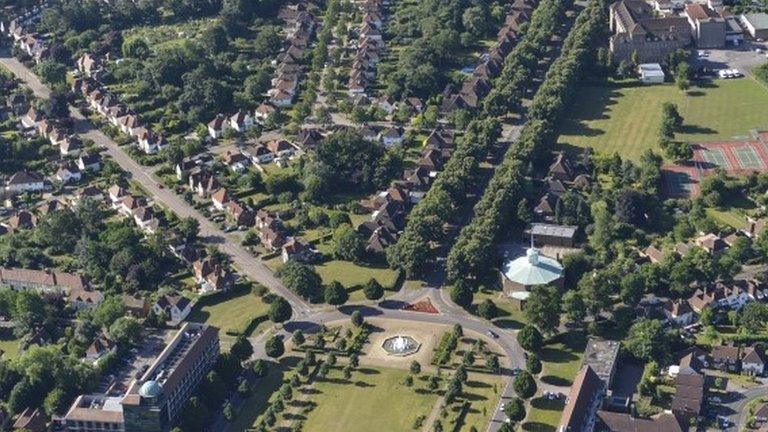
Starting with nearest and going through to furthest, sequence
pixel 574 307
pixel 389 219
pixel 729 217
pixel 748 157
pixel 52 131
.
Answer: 1. pixel 574 307
2. pixel 729 217
3. pixel 389 219
4. pixel 748 157
5. pixel 52 131

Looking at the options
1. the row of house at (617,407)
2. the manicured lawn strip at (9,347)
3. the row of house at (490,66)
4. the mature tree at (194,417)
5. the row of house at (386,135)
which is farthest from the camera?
the row of house at (490,66)

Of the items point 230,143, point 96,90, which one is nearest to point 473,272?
point 230,143

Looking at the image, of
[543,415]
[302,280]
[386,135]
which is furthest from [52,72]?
[543,415]

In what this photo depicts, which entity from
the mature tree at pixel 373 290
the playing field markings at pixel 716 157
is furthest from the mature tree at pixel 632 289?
the playing field markings at pixel 716 157

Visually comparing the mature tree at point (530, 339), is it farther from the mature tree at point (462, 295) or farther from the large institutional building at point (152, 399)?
the large institutional building at point (152, 399)

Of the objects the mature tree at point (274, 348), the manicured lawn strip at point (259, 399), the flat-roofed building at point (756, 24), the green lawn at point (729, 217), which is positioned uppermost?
the flat-roofed building at point (756, 24)

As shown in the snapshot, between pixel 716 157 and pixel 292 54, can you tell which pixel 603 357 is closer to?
pixel 716 157

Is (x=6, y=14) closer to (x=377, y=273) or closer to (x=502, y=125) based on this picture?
(x=502, y=125)
